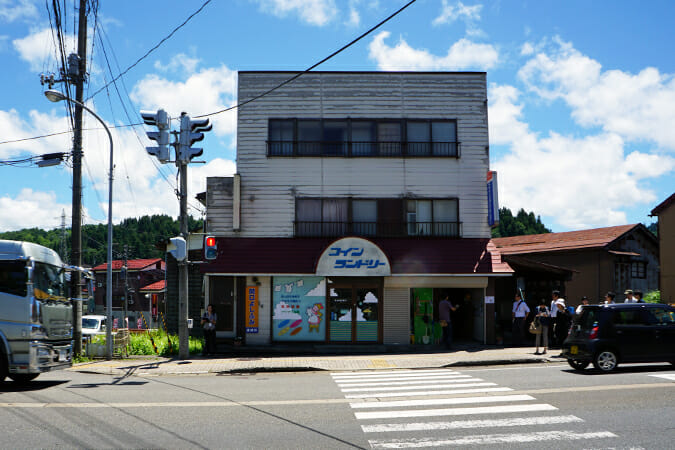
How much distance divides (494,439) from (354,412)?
2.45 m

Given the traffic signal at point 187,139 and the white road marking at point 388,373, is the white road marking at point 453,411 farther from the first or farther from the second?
the traffic signal at point 187,139

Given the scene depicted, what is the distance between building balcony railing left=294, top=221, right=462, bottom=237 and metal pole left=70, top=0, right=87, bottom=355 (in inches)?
301

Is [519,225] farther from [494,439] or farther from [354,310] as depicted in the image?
[494,439]

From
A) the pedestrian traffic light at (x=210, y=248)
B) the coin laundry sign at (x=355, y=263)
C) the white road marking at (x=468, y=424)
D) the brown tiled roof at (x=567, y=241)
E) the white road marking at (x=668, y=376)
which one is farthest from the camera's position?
the brown tiled roof at (x=567, y=241)

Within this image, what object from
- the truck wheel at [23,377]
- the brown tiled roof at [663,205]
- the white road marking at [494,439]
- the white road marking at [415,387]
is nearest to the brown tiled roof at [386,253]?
the truck wheel at [23,377]

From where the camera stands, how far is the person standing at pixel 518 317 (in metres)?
19.2

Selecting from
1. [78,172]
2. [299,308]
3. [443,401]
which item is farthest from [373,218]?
[443,401]

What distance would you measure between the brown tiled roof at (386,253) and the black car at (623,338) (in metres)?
6.74

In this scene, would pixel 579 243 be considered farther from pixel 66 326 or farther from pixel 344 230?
pixel 66 326

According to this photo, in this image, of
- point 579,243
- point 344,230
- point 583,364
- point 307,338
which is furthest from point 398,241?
point 579,243

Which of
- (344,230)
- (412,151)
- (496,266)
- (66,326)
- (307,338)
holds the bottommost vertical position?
(307,338)

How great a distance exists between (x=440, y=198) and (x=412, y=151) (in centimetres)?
218

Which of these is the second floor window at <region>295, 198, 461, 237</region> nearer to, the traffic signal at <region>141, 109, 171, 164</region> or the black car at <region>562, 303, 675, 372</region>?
the traffic signal at <region>141, 109, 171, 164</region>

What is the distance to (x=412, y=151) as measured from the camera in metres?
21.3
